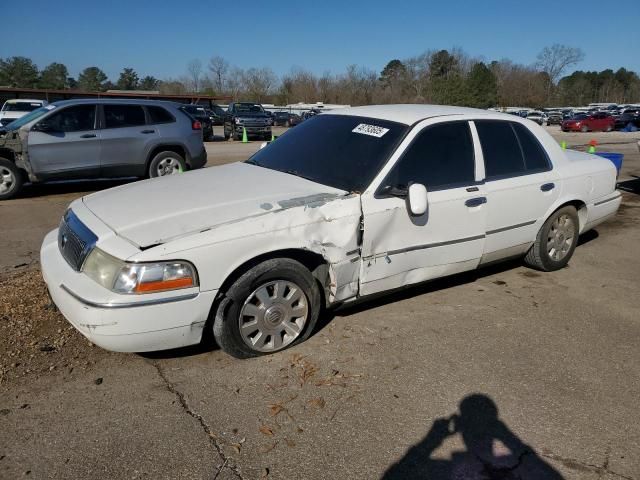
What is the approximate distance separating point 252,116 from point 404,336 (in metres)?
24.2

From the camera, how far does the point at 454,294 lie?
4680 mm

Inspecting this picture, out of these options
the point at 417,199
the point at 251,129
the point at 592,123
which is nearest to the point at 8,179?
the point at 417,199

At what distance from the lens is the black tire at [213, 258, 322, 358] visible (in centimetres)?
322

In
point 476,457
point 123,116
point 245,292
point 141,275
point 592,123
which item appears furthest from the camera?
point 592,123

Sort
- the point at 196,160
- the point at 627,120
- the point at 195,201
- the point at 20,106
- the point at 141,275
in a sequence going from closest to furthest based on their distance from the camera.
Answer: the point at 141,275 → the point at 195,201 → the point at 196,160 → the point at 20,106 → the point at 627,120

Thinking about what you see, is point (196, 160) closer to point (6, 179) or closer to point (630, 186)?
point (6, 179)

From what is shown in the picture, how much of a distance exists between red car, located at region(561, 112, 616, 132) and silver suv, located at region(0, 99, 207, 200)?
3650 centimetres

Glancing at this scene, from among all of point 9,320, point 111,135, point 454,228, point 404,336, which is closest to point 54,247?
point 9,320

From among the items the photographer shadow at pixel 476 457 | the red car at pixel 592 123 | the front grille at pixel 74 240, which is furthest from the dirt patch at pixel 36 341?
the red car at pixel 592 123

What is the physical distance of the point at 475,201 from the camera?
422 centimetres

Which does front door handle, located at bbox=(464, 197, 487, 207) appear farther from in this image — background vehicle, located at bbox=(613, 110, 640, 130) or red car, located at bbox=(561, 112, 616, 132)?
background vehicle, located at bbox=(613, 110, 640, 130)

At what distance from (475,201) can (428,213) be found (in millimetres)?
548

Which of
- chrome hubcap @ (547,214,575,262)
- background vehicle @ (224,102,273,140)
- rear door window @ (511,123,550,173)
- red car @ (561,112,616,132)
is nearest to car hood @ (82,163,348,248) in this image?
rear door window @ (511,123,550,173)

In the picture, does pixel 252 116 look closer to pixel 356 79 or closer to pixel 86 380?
pixel 86 380
